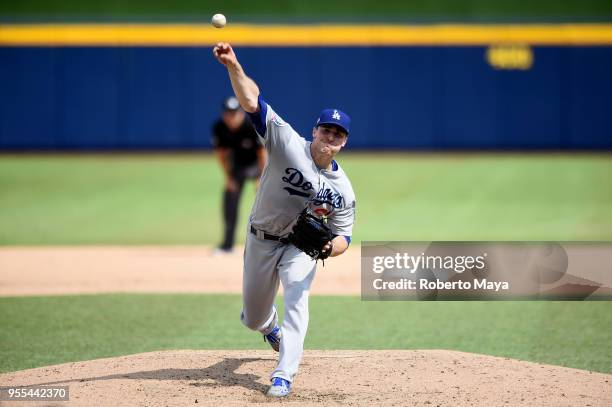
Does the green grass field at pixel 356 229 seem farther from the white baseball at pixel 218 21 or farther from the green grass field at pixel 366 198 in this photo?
the white baseball at pixel 218 21

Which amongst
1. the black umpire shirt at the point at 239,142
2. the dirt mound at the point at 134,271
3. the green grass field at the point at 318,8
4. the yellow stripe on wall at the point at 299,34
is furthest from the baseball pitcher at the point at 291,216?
the green grass field at the point at 318,8

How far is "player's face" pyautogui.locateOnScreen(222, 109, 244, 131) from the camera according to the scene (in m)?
11.6

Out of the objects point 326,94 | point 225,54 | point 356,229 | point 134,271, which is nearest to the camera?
point 225,54

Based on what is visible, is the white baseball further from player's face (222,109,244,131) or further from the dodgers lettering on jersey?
player's face (222,109,244,131)

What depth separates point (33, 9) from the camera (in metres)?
23.9

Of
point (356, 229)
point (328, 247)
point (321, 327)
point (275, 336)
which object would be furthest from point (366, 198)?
point (328, 247)

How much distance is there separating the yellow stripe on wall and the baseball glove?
17.1 metres

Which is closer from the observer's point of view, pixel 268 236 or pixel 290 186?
pixel 290 186

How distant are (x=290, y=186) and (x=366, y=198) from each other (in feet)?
36.9

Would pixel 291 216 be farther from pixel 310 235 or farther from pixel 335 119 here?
pixel 335 119

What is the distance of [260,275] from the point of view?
609 centimetres

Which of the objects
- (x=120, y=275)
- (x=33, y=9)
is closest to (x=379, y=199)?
(x=120, y=275)

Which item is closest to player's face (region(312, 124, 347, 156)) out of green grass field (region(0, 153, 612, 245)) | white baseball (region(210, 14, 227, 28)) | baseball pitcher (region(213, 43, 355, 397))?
baseball pitcher (region(213, 43, 355, 397))

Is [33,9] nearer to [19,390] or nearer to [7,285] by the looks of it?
[7,285]
